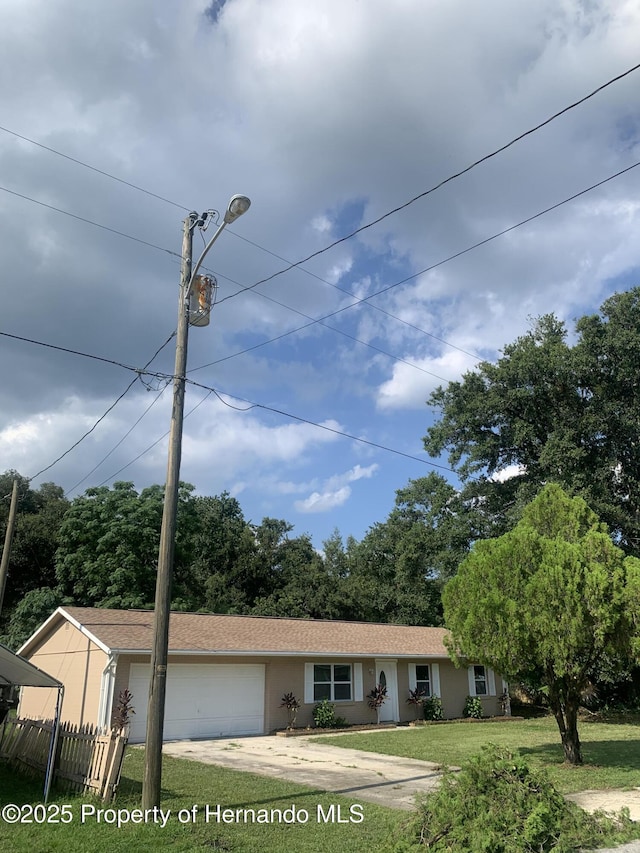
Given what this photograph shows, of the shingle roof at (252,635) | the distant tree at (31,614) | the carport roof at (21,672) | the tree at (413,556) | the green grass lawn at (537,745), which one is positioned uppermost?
the tree at (413,556)

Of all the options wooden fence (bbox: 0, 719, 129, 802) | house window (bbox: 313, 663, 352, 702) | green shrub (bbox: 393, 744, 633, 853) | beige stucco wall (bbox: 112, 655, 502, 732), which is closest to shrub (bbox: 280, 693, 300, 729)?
beige stucco wall (bbox: 112, 655, 502, 732)

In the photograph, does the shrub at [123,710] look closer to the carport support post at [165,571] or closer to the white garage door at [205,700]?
the white garage door at [205,700]

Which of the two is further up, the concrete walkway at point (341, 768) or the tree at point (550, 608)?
the tree at point (550, 608)

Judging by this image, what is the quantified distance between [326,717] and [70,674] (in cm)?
783

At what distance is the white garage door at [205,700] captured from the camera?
1769 centimetres

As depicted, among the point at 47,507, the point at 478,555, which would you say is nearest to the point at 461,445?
the point at 478,555

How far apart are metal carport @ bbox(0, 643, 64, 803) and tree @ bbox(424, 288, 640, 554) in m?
20.9

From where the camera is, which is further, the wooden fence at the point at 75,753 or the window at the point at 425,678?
the window at the point at 425,678

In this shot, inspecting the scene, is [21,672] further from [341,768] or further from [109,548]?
[109,548]

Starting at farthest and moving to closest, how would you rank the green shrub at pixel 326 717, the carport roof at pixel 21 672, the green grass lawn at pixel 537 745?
the green shrub at pixel 326 717
the green grass lawn at pixel 537 745
the carport roof at pixel 21 672

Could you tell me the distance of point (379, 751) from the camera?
1493cm

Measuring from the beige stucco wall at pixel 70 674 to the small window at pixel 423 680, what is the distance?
1179 cm

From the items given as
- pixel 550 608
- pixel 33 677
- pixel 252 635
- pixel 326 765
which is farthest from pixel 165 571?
pixel 252 635

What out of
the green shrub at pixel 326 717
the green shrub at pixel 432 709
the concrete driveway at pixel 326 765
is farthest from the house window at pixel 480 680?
the concrete driveway at pixel 326 765
